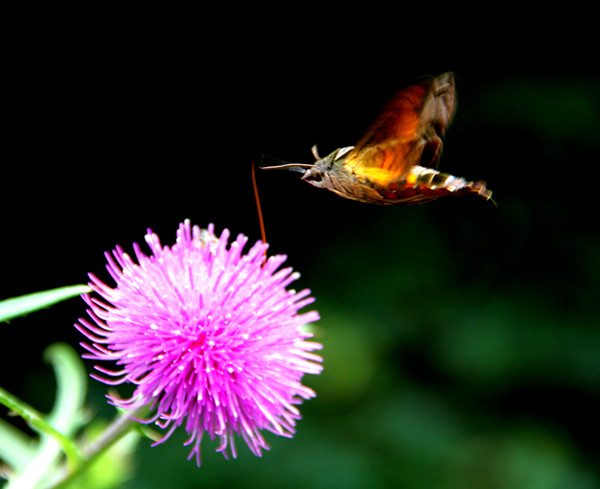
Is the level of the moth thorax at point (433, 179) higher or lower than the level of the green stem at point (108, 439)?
higher

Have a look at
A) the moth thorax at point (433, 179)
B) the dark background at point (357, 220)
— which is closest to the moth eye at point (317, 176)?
the moth thorax at point (433, 179)

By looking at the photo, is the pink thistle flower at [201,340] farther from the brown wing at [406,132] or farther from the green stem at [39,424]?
the brown wing at [406,132]

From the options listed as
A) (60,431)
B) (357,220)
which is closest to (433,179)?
(60,431)

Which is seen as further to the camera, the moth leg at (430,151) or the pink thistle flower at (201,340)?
the moth leg at (430,151)

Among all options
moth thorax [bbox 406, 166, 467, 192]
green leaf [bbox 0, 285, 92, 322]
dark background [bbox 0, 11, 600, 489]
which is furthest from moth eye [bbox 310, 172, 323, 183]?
dark background [bbox 0, 11, 600, 489]

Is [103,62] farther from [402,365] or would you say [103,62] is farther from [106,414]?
[402,365]

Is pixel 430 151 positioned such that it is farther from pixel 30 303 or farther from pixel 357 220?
pixel 357 220

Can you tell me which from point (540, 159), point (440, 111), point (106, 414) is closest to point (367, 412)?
point (106, 414)
